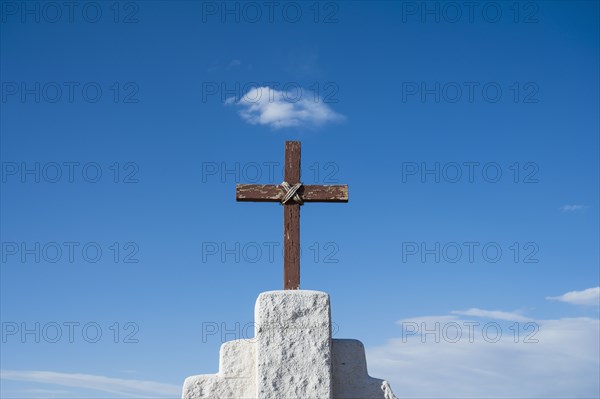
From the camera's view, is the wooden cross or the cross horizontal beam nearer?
the wooden cross

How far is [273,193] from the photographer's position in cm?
792

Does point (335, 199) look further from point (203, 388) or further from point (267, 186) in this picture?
point (203, 388)

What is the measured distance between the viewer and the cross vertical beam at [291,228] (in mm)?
7629

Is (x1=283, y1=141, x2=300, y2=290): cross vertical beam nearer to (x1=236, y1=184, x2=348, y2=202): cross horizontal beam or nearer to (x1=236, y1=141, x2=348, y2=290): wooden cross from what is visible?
(x1=236, y1=141, x2=348, y2=290): wooden cross

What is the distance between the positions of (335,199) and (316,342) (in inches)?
63.2

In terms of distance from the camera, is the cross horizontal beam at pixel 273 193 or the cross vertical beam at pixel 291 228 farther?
the cross horizontal beam at pixel 273 193

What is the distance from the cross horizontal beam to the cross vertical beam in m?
0.13

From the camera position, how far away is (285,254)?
7.68 meters

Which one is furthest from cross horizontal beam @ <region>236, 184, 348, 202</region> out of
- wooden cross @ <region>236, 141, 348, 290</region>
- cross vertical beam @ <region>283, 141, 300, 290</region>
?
cross vertical beam @ <region>283, 141, 300, 290</region>

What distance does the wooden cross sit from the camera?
302 inches

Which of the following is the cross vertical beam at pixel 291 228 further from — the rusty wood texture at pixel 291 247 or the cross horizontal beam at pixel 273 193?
the cross horizontal beam at pixel 273 193

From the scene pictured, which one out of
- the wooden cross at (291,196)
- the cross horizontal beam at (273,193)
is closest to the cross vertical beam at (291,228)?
the wooden cross at (291,196)

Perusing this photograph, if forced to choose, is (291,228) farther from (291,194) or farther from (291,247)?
(291,194)

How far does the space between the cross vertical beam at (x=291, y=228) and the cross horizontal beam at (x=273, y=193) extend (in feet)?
0.43
